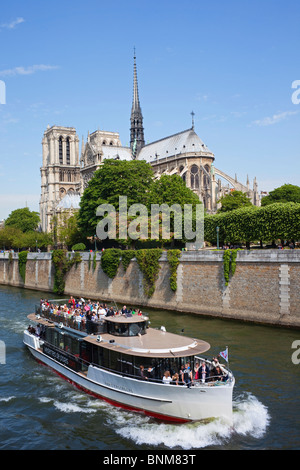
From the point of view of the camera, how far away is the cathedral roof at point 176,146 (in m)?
87.1

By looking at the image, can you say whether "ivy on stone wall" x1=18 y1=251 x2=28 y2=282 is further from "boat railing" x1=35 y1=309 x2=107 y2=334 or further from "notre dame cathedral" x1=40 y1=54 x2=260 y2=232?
"boat railing" x1=35 y1=309 x2=107 y2=334

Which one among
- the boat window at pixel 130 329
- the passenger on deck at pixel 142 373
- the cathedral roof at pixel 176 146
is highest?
the cathedral roof at pixel 176 146

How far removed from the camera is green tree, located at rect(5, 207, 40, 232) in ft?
371

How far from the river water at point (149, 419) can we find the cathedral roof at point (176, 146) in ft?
213

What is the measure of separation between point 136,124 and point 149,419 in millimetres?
98667

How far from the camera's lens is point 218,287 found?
3350 cm

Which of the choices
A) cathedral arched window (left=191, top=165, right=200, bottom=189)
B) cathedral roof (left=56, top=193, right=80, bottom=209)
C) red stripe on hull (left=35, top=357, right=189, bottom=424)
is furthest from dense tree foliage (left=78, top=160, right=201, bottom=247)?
cathedral roof (left=56, top=193, right=80, bottom=209)

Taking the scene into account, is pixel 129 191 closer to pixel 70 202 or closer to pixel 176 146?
pixel 176 146

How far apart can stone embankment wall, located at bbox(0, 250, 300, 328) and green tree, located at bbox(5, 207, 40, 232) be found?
227 feet

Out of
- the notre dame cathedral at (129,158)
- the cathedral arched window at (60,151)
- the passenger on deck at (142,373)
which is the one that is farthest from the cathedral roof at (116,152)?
the passenger on deck at (142,373)

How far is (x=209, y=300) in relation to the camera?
34062 millimetres

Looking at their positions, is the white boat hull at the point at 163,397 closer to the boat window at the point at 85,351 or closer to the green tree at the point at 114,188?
the boat window at the point at 85,351

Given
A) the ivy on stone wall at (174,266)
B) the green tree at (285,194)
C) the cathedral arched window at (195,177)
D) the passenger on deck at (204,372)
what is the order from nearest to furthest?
1. the passenger on deck at (204,372)
2. the ivy on stone wall at (174,266)
3. the green tree at (285,194)
4. the cathedral arched window at (195,177)
